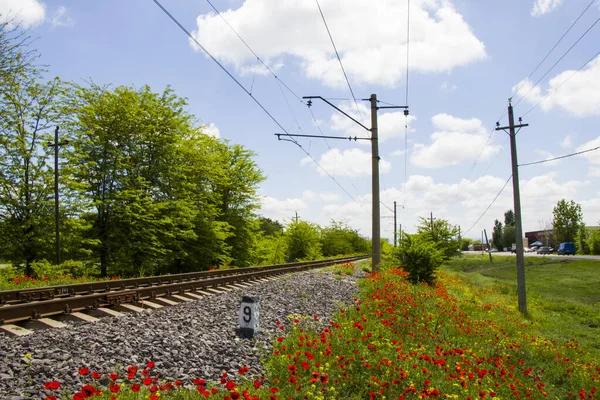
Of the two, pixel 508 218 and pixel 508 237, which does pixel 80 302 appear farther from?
pixel 508 218

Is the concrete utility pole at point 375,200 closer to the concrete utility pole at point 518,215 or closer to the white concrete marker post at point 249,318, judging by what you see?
the concrete utility pole at point 518,215

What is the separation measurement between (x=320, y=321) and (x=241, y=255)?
24856 millimetres

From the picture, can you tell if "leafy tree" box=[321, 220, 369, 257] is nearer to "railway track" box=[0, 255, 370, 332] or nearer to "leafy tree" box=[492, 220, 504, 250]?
"railway track" box=[0, 255, 370, 332]

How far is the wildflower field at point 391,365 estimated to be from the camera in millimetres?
4230

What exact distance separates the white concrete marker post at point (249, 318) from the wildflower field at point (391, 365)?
0.45m

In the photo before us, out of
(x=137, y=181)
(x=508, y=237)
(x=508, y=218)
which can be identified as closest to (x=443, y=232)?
(x=137, y=181)

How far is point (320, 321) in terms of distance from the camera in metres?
7.71

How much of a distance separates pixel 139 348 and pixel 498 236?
153833mm

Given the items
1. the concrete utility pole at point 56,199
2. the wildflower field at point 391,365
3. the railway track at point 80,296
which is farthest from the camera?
the concrete utility pole at point 56,199

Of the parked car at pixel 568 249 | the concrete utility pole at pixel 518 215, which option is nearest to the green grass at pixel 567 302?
the concrete utility pole at pixel 518 215

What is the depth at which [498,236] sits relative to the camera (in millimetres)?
142125

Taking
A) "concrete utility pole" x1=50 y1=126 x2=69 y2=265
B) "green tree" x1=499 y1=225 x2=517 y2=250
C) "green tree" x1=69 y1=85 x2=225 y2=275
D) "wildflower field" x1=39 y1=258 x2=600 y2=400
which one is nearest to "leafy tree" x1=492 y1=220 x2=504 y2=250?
"green tree" x1=499 y1=225 x2=517 y2=250

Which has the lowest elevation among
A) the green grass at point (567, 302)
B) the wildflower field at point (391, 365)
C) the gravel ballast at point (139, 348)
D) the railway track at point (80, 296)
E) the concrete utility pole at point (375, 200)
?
the green grass at point (567, 302)

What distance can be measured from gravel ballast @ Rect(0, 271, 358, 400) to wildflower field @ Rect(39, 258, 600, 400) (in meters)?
0.20
